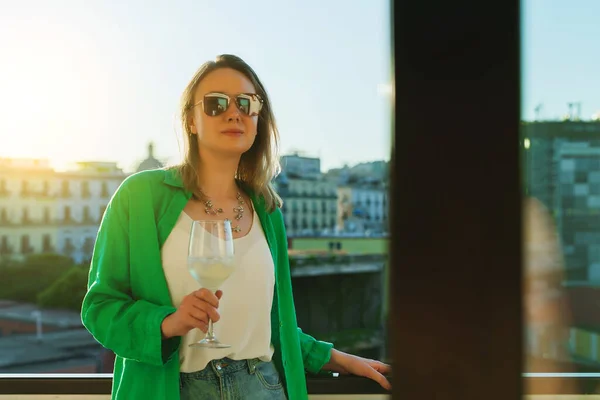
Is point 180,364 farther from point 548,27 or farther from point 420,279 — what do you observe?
point 548,27

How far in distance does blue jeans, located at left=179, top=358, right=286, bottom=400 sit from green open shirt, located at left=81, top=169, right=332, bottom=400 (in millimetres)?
41

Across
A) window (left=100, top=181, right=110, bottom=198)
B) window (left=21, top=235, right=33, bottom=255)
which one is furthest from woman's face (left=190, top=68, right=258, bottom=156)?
window (left=21, top=235, right=33, bottom=255)

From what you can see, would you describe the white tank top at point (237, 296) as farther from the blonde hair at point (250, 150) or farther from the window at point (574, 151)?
the window at point (574, 151)

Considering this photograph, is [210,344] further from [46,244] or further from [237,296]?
[46,244]

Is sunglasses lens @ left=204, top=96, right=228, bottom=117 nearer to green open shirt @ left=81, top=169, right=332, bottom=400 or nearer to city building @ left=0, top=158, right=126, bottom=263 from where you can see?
green open shirt @ left=81, top=169, right=332, bottom=400

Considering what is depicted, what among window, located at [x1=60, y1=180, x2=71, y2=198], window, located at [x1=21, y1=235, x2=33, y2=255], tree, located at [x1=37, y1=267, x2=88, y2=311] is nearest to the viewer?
tree, located at [x1=37, y1=267, x2=88, y2=311]

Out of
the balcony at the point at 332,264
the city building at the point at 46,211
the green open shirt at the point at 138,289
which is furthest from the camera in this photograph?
the balcony at the point at 332,264

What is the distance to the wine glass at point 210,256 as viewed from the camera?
3.95 feet

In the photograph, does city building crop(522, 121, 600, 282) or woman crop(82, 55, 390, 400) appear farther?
city building crop(522, 121, 600, 282)

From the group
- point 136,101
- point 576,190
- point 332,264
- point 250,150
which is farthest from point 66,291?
point 250,150

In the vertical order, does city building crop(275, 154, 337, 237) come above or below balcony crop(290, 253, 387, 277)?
above

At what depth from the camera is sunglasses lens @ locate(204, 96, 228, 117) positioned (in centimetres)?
144

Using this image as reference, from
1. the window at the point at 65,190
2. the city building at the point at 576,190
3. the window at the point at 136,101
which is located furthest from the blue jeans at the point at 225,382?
the window at the point at 65,190

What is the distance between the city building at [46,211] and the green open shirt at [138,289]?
30.3m
